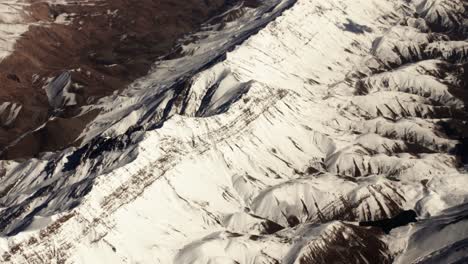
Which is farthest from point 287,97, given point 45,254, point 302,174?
point 45,254

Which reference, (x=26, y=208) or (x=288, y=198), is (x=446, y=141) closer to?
(x=288, y=198)

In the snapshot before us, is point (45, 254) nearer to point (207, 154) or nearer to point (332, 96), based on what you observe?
point (207, 154)

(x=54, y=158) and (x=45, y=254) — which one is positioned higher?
(x=45, y=254)

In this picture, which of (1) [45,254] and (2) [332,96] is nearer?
(1) [45,254]

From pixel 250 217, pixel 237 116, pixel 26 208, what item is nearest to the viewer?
pixel 250 217

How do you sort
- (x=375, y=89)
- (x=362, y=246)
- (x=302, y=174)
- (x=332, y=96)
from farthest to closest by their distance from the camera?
(x=375, y=89)
(x=332, y=96)
(x=302, y=174)
(x=362, y=246)

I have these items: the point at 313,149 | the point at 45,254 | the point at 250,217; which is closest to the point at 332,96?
the point at 313,149
